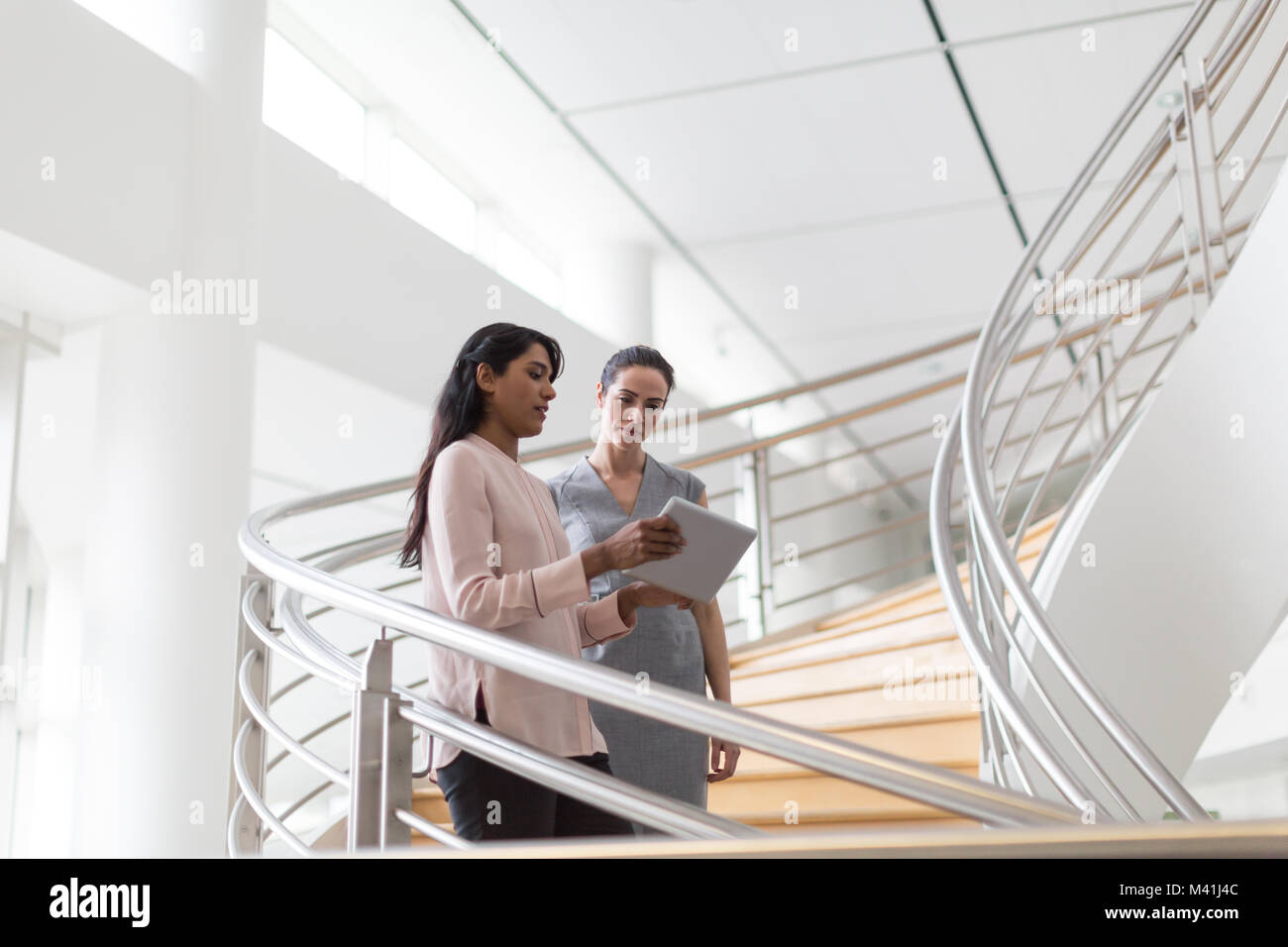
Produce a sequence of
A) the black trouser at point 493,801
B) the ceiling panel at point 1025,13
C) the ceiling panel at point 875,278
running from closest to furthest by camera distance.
Result: the black trouser at point 493,801
the ceiling panel at point 1025,13
the ceiling panel at point 875,278

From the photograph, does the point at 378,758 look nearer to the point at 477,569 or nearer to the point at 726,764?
the point at 477,569

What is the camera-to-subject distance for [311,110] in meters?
4.61

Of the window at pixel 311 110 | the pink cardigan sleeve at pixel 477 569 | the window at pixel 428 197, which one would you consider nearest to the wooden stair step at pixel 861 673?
the pink cardigan sleeve at pixel 477 569

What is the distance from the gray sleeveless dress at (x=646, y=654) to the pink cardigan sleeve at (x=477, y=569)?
1.43 ft

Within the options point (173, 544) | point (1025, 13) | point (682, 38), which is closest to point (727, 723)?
point (173, 544)

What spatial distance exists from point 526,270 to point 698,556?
483cm

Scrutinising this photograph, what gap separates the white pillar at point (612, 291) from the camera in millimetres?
5754

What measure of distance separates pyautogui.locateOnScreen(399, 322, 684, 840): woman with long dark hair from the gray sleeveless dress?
0.98 ft

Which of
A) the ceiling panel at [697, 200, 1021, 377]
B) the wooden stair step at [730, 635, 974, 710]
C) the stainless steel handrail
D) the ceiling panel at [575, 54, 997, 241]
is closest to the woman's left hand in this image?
the stainless steel handrail

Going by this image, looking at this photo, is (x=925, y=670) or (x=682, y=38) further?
(x=682, y=38)

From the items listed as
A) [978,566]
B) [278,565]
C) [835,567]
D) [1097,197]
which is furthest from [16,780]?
[835,567]

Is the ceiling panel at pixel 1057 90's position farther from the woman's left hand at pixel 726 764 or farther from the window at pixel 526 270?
the woman's left hand at pixel 726 764

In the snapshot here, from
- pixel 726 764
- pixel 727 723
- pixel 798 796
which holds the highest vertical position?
pixel 727 723
